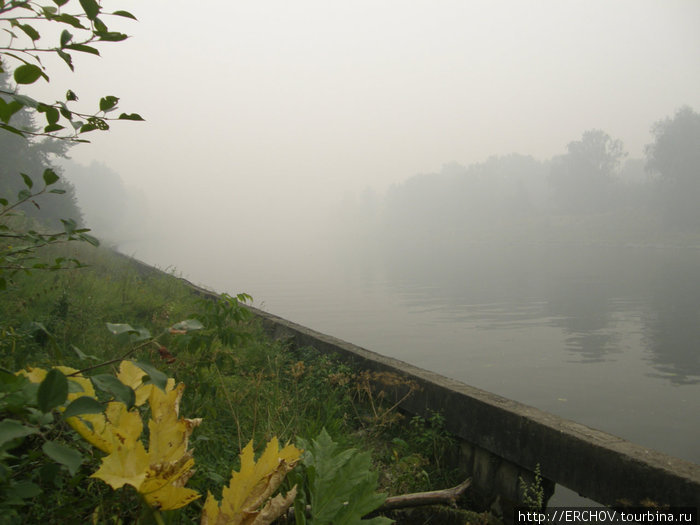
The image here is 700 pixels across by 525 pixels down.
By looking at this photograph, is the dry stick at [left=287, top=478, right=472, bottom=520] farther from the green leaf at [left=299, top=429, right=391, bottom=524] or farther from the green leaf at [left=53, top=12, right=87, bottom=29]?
the green leaf at [left=53, top=12, right=87, bottom=29]

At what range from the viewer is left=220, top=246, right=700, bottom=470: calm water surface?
8328mm

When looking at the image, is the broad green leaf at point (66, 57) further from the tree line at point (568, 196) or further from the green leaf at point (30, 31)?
the tree line at point (568, 196)

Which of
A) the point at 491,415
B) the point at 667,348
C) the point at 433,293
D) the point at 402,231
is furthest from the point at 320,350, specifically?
the point at 402,231

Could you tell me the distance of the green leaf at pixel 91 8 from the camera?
3.95ft

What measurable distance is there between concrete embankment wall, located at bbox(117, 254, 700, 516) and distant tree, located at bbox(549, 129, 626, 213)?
3030 inches

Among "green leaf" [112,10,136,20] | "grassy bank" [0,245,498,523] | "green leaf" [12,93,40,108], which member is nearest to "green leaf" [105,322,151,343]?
"grassy bank" [0,245,498,523]

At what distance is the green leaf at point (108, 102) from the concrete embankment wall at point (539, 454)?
10.5 feet

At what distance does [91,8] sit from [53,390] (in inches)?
37.0

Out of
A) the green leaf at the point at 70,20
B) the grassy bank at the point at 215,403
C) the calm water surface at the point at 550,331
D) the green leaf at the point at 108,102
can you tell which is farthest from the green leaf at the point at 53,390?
the calm water surface at the point at 550,331

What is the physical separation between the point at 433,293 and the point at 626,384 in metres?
13.6

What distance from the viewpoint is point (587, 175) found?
73.9 metres

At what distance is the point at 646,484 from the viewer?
282cm

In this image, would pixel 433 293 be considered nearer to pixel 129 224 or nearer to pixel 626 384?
pixel 626 384

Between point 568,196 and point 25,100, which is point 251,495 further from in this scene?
point 568,196
